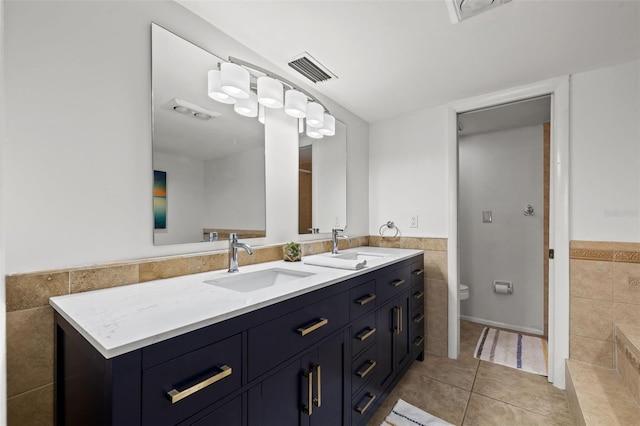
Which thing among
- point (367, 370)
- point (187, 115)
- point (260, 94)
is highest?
point (260, 94)

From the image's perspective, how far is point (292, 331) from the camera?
1054 mm

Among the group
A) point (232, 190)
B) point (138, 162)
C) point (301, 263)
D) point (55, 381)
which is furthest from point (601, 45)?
point (55, 381)

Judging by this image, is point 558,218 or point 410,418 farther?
point 558,218

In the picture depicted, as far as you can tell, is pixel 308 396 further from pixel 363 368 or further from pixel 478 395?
pixel 478 395

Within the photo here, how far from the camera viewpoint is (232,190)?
163cm

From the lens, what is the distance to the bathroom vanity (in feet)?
2.18

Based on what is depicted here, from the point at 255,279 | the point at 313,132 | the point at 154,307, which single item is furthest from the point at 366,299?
the point at 313,132

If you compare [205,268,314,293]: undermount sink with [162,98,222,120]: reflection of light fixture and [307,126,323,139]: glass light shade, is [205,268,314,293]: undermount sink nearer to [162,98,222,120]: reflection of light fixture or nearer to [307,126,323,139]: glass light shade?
[162,98,222,120]: reflection of light fixture

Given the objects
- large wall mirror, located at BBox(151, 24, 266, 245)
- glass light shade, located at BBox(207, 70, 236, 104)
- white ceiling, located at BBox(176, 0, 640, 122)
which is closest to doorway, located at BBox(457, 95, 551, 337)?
white ceiling, located at BBox(176, 0, 640, 122)

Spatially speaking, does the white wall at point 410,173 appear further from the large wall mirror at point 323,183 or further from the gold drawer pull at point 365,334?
the gold drawer pull at point 365,334

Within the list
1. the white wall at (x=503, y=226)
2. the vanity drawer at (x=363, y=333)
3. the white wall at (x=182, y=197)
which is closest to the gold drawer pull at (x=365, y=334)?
the vanity drawer at (x=363, y=333)

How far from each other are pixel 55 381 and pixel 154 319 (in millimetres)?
549

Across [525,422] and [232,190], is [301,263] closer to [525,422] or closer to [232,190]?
[232,190]

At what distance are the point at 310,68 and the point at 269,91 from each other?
1.25 ft
